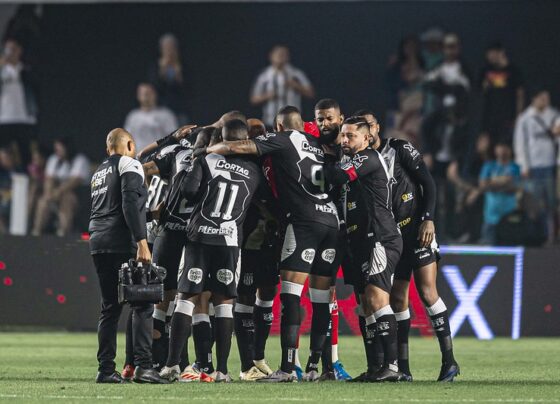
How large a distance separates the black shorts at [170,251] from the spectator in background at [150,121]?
11.0 meters

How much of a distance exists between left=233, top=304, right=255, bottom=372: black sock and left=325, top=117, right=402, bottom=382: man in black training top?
1.05 metres

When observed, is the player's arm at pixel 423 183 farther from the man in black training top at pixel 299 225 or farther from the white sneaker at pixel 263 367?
the white sneaker at pixel 263 367

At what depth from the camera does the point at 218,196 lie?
31.5 feet

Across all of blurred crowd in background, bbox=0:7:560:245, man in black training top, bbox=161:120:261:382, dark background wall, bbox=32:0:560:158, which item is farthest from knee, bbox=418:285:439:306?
dark background wall, bbox=32:0:560:158

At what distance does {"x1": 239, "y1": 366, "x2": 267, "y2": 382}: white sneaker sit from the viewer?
32.6 feet

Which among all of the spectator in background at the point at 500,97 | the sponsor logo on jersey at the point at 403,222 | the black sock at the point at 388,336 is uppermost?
the spectator in background at the point at 500,97

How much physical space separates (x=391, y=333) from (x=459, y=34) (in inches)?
505

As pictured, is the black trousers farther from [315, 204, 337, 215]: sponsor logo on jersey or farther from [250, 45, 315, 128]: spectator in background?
[250, 45, 315, 128]: spectator in background

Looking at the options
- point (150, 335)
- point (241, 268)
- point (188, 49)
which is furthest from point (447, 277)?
point (188, 49)

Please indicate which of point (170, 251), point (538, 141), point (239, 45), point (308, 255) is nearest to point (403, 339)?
point (308, 255)

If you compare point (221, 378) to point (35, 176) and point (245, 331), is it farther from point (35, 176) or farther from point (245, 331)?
point (35, 176)

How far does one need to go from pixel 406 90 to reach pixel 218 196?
12006 mm

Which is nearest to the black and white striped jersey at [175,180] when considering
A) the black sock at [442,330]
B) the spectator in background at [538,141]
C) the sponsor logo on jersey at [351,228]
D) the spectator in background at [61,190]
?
the sponsor logo on jersey at [351,228]

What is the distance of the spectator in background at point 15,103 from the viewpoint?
2183 centimetres
